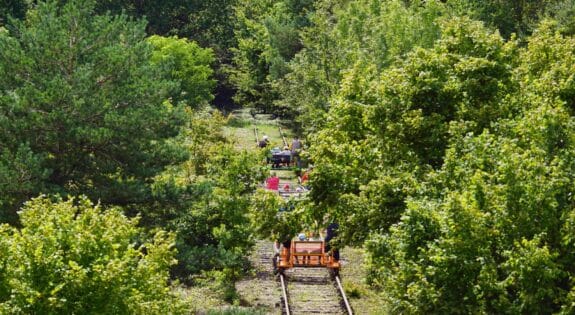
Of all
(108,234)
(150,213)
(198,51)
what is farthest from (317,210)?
(198,51)

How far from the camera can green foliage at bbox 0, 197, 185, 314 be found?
44.6ft

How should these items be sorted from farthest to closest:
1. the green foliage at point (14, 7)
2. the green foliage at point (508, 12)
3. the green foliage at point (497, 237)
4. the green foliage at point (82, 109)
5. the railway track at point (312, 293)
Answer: the green foliage at point (14, 7) < the green foliage at point (508, 12) < the railway track at point (312, 293) < the green foliage at point (82, 109) < the green foliage at point (497, 237)

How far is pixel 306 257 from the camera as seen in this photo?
32000 mm

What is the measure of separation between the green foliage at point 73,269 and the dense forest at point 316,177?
3 cm

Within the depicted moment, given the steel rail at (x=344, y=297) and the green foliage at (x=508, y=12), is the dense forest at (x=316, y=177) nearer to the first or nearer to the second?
the steel rail at (x=344, y=297)

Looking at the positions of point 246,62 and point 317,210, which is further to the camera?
point 246,62

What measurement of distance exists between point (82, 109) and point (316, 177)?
660 cm

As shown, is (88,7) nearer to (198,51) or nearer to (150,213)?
(150,213)

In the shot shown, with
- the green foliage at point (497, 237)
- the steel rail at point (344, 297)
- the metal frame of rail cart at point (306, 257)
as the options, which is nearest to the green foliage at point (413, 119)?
the green foliage at point (497, 237)

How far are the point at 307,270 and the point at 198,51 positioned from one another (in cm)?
3555

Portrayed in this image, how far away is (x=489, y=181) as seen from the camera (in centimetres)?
1741

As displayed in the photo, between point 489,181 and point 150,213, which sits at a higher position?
point 489,181

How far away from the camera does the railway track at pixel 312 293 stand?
28078 millimetres

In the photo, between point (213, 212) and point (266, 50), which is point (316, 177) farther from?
point (266, 50)
